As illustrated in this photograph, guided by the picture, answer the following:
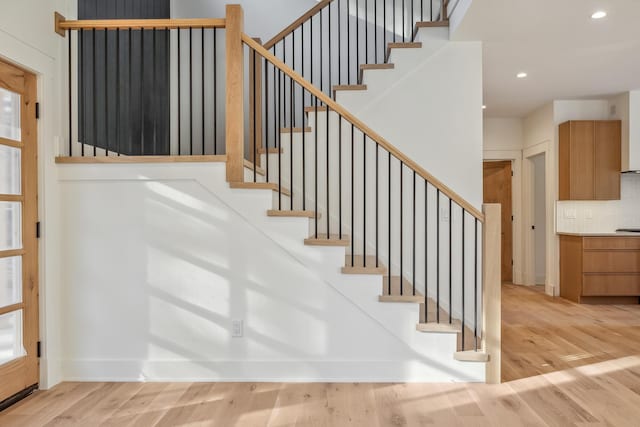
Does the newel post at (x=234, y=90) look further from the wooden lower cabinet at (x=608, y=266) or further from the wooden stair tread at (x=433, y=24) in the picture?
the wooden lower cabinet at (x=608, y=266)

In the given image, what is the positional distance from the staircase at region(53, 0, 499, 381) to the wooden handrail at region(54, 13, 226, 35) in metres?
0.03

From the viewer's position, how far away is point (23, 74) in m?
2.85

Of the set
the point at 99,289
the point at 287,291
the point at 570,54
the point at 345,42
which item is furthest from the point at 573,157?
the point at 99,289

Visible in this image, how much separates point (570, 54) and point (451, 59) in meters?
1.31

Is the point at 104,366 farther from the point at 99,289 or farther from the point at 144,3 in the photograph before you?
the point at 144,3

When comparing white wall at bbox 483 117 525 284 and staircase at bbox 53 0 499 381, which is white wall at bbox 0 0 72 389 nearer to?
staircase at bbox 53 0 499 381

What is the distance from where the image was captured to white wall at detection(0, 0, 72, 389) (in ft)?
9.38

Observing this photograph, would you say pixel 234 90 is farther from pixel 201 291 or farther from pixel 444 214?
pixel 444 214

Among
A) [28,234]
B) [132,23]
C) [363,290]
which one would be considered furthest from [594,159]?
[28,234]

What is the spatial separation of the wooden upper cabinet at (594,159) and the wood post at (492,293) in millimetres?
3543

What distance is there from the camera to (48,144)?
302 cm

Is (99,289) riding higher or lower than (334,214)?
lower

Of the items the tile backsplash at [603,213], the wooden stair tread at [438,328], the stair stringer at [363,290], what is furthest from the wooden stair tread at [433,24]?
the tile backsplash at [603,213]

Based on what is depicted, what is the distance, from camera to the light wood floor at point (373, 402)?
253cm
